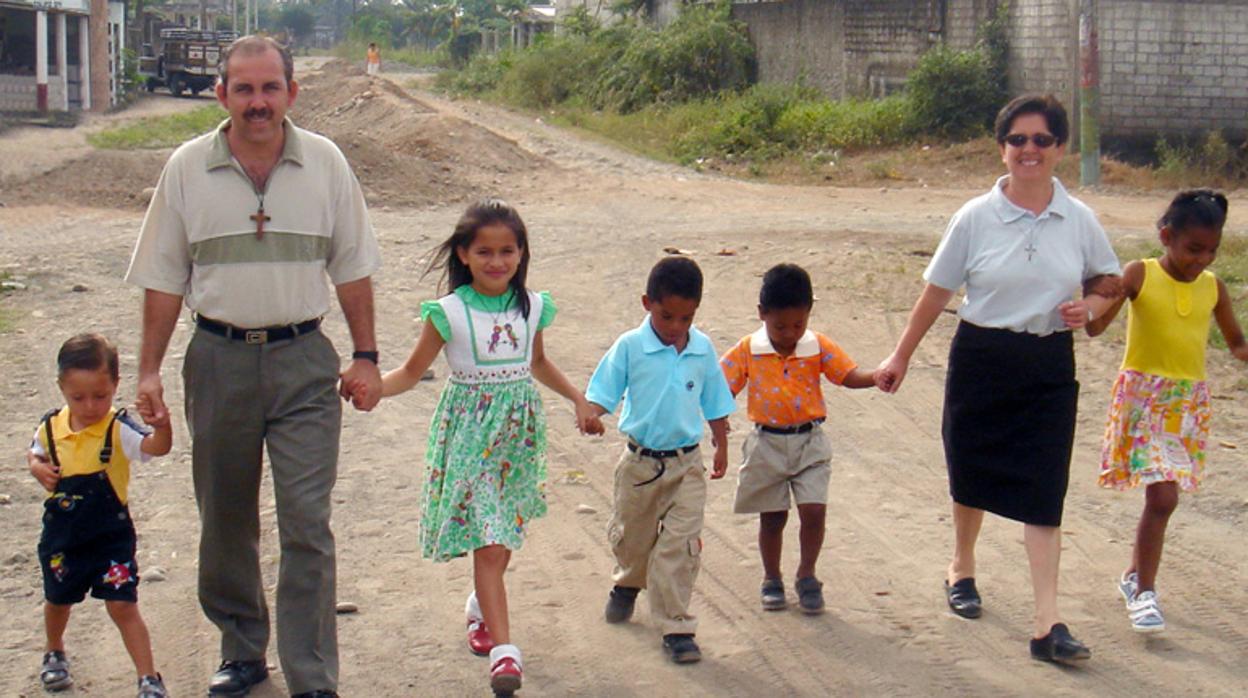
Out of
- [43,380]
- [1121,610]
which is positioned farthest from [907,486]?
[43,380]

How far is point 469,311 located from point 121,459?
3.85 feet

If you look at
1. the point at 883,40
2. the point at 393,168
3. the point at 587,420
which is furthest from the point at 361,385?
the point at 883,40

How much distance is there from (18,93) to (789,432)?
34.7 m

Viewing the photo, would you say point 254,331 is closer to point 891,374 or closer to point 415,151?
point 891,374

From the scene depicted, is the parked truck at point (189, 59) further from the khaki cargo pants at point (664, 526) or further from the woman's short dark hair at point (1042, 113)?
the woman's short dark hair at point (1042, 113)

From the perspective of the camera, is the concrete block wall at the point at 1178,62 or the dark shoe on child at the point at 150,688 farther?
the concrete block wall at the point at 1178,62

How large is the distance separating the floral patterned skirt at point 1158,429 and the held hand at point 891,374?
0.92 metres

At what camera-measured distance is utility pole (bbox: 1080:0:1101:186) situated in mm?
19500

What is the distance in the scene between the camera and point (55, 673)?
15.1 ft

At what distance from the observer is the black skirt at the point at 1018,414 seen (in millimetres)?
5043

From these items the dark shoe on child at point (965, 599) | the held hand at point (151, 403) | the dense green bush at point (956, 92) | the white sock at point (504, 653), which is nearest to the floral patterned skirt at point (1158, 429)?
the dark shoe on child at point (965, 599)

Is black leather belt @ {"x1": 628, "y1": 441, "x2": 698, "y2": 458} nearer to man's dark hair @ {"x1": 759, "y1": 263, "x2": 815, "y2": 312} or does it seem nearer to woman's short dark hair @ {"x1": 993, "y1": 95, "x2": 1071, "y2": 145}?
man's dark hair @ {"x1": 759, "y1": 263, "x2": 815, "y2": 312}

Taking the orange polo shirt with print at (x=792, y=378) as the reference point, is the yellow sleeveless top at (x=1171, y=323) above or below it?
above

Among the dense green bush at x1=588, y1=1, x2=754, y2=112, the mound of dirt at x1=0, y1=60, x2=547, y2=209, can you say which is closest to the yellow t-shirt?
the mound of dirt at x1=0, y1=60, x2=547, y2=209
